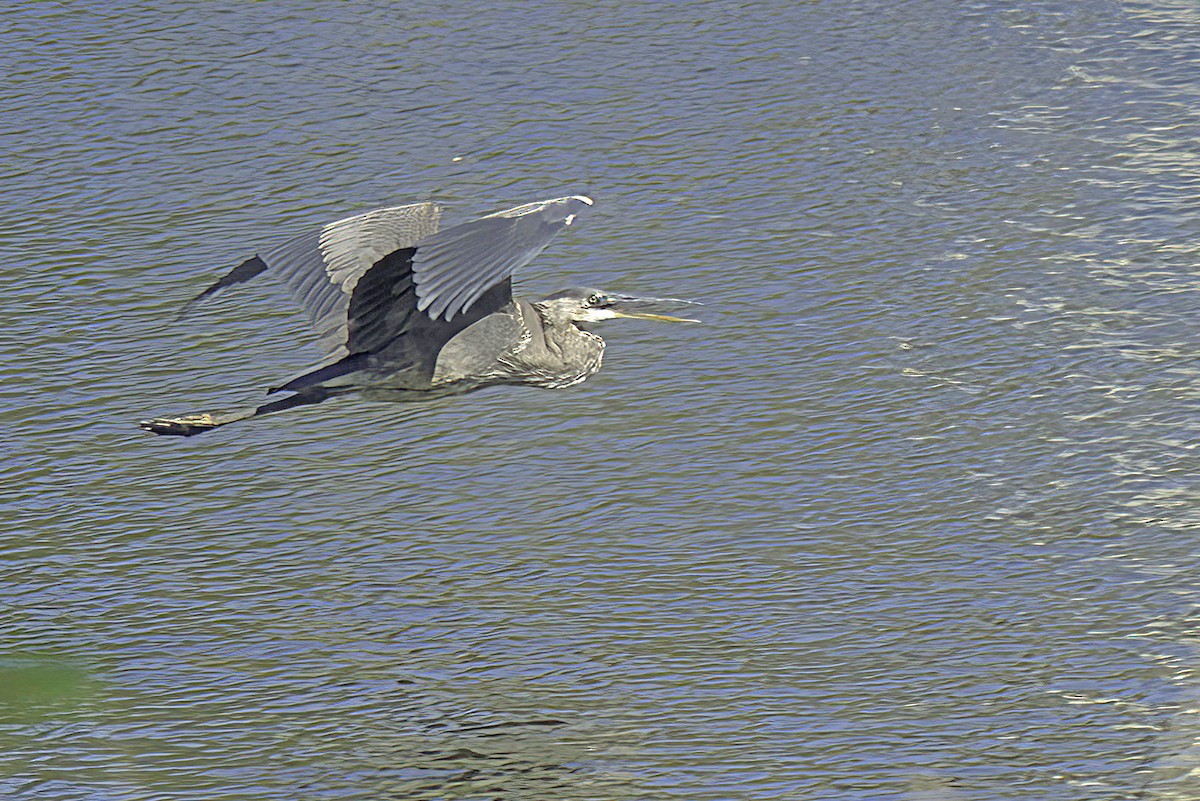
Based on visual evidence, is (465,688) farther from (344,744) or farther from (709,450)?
(709,450)

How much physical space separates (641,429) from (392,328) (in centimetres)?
83

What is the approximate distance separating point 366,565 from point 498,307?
104 centimetres

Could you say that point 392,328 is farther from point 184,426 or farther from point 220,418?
point 184,426

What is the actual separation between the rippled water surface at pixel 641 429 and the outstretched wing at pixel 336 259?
0.40 meters

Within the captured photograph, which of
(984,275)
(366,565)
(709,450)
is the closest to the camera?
(366,565)

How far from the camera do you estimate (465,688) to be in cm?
451

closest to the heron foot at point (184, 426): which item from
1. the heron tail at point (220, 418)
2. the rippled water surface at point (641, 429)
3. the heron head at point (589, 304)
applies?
the heron tail at point (220, 418)

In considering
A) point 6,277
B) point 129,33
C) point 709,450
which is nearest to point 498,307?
point 709,450

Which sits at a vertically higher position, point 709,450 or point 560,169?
point 560,169

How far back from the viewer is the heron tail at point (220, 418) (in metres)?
5.37

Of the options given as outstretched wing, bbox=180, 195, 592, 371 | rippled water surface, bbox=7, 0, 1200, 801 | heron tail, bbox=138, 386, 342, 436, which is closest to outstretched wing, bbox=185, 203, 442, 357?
outstretched wing, bbox=180, 195, 592, 371

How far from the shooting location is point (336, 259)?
5.52 meters

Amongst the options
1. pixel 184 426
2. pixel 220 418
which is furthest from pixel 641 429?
pixel 184 426

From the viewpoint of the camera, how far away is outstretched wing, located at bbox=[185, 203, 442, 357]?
5.52 m
